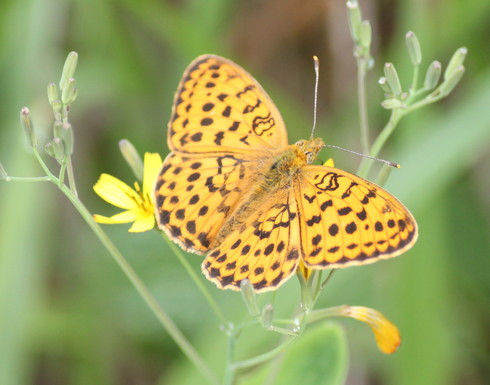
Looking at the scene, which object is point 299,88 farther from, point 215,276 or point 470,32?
point 215,276

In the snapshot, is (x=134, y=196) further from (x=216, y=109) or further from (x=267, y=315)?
(x=267, y=315)

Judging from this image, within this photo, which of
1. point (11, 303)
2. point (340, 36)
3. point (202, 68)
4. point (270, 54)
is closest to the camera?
point (202, 68)

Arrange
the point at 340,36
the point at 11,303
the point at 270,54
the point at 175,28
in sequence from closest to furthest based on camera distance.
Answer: the point at 11,303 → the point at 175,28 → the point at 340,36 → the point at 270,54

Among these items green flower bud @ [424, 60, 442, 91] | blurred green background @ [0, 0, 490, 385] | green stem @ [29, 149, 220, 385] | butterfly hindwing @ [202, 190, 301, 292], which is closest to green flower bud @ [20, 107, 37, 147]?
green stem @ [29, 149, 220, 385]

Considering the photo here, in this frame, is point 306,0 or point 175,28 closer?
point 175,28

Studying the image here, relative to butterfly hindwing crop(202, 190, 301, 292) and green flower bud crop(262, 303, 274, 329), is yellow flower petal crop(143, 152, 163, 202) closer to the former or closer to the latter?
butterfly hindwing crop(202, 190, 301, 292)

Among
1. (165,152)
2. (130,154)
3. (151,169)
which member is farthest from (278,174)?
(165,152)

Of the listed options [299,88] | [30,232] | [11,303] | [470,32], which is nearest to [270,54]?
[299,88]
